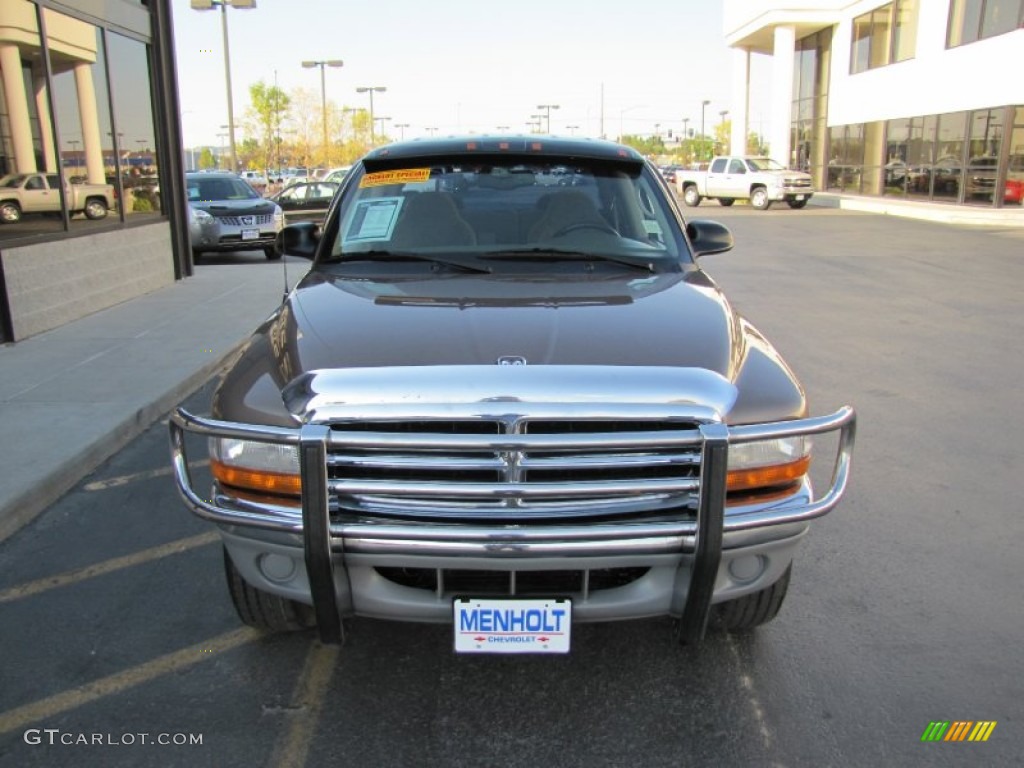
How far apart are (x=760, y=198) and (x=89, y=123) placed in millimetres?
24788

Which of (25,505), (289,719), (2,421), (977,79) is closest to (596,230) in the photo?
(289,719)

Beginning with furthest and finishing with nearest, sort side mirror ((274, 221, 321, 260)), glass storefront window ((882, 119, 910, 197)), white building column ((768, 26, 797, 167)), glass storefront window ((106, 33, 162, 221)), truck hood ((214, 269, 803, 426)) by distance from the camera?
white building column ((768, 26, 797, 167)), glass storefront window ((882, 119, 910, 197)), glass storefront window ((106, 33, 162, 221)), side mirror ((274, 221, 321, 260)), truck hood ((214, 269, 803, 426))

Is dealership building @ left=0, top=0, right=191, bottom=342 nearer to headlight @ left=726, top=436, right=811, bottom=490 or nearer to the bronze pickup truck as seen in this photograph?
the bronze pickup truck

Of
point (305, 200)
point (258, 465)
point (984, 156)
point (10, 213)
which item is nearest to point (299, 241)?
point (258, 465)

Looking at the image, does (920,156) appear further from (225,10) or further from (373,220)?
(373,220)

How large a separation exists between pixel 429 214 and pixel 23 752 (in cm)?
251

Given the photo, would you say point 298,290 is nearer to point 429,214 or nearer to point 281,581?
point 429,214

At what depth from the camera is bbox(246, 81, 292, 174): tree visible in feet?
177

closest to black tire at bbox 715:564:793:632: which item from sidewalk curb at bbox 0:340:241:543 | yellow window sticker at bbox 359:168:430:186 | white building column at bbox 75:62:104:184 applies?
yellow window sticker at bbox 359:168:430:186

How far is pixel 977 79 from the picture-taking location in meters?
24.5

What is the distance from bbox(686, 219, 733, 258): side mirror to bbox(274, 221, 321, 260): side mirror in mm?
1851

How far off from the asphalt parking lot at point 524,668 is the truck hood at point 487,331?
1027mm

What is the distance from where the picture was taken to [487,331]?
109 inches

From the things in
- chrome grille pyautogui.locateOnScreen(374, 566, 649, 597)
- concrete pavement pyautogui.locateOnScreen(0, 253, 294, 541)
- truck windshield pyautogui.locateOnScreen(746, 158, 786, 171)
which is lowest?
concrete pavement pyautogui.locateOnScreen(0, 253, 294, 541)
